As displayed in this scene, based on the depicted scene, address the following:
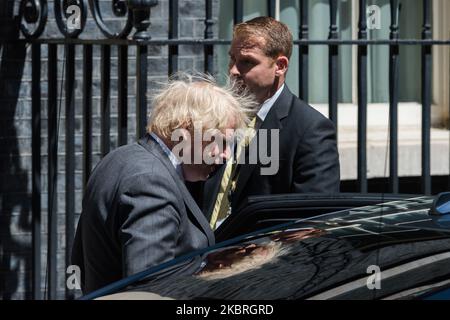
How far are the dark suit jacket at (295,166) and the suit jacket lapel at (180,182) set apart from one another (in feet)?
2.64

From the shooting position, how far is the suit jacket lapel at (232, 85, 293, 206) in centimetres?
474

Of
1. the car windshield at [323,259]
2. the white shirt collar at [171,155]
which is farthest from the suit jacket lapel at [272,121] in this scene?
the car windshield at [323,259]

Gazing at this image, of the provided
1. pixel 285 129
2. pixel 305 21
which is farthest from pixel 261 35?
pixel 305 21

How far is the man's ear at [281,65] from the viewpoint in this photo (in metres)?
4.93

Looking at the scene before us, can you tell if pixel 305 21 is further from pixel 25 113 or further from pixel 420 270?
pixel 420 270

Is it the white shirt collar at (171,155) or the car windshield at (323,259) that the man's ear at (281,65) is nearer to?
the white shirt collar at (171,155)

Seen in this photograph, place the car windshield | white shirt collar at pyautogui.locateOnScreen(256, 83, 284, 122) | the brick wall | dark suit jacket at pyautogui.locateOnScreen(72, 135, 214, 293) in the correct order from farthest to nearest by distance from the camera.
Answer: the brick wall < white shirt collar at pyautogui.locateOnScreen(256, 83, 284, 122) < dark suit jacket at pyautogui.locateOnScreen(72, 135, 214, 293) < the car windshield

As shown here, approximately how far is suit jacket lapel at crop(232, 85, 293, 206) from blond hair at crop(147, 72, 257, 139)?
83 cm

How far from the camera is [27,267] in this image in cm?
649

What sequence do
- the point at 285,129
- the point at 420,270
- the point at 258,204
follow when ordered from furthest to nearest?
the point at 285,129 < the point at 258,204 < the point at 420,270

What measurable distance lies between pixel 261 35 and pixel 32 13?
179cm

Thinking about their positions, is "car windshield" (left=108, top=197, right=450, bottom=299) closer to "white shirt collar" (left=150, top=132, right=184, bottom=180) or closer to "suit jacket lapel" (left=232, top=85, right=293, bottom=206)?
"white shirt collar" (left=150, top=132, right=184, bottom=180)

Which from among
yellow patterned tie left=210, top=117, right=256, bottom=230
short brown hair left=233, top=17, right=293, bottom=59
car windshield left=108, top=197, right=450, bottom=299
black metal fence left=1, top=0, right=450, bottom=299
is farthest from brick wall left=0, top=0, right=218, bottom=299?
car windshield left=108, top=197, right=450, bottom=299
